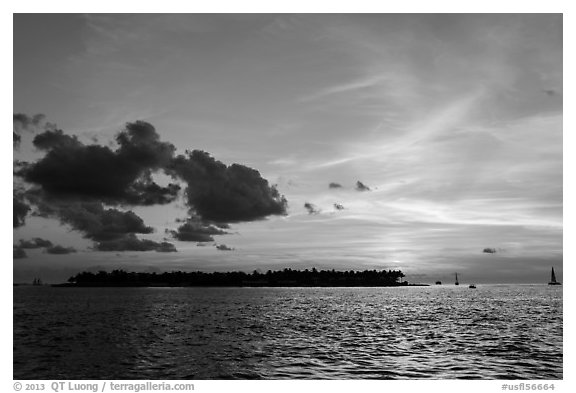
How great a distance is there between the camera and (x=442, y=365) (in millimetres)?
42875

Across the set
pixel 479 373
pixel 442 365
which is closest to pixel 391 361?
pixel 442 365
